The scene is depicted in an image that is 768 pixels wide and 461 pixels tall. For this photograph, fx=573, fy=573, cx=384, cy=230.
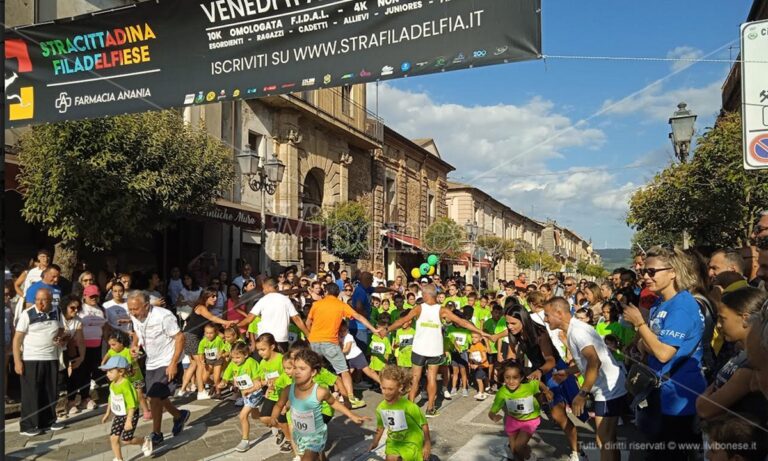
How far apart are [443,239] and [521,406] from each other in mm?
26915

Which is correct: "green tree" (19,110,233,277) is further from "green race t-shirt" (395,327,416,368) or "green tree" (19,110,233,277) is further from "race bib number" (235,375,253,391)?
"green race t-shirt" (395,327,416,368)

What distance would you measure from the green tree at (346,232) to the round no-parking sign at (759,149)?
16.4 meters

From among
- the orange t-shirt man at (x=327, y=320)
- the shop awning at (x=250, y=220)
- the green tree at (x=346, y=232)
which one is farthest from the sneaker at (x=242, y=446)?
the green tree at (x=346, y=232)

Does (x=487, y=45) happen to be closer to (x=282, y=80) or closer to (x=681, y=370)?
(x=282, y=80)

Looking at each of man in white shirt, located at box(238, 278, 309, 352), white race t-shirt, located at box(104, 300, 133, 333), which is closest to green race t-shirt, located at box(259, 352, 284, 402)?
man in white shirt, located at box(238, 278, 309, 352)

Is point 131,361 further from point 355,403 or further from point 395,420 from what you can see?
point 355,403

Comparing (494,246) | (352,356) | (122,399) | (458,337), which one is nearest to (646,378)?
(122,399)

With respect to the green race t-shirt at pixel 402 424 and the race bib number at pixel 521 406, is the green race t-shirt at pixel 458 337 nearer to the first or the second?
the race bib number at pixel 521 406

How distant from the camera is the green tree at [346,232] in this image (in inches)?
782

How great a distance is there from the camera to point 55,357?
22.9 ft

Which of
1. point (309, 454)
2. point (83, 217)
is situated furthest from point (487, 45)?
point (83, 217)

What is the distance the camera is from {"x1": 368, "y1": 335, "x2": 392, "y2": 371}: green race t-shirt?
29.7ft

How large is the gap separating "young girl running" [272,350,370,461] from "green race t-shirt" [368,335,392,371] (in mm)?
4027

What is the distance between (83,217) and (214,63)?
209 inches
